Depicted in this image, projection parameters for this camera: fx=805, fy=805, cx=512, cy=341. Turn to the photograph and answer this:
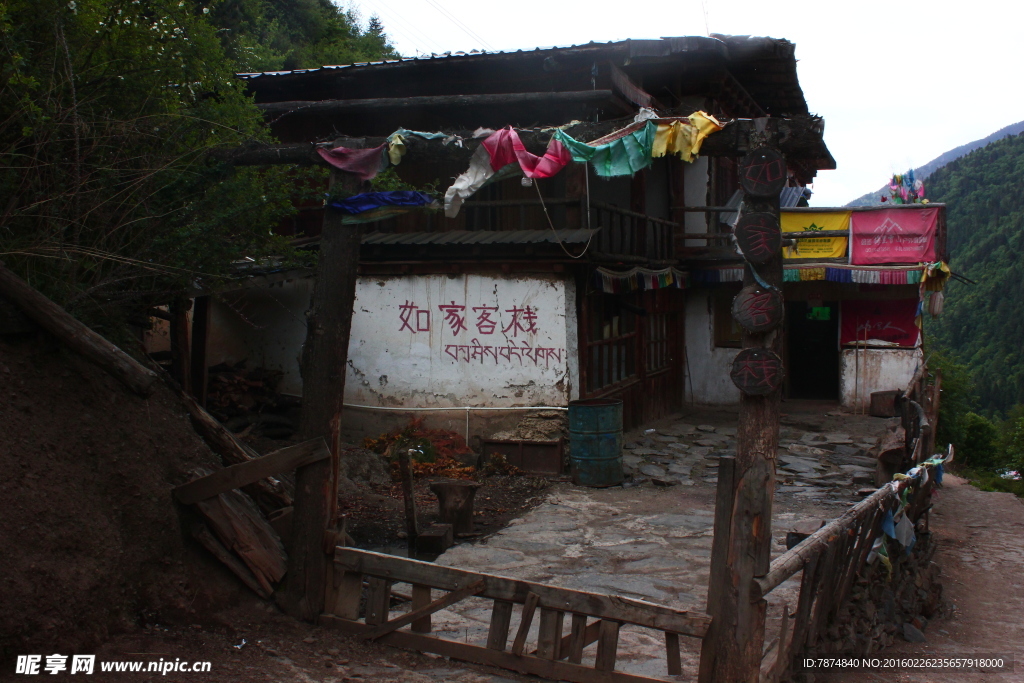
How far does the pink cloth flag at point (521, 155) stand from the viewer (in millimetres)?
6109

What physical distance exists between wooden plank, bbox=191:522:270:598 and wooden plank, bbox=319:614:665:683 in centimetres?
48

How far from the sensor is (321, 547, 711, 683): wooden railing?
4418 millimetres

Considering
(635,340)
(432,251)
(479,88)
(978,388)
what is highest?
(479,88)

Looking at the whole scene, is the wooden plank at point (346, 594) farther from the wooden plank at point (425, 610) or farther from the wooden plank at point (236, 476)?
the wooden plank at point (236, 476)

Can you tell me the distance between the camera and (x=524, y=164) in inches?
243

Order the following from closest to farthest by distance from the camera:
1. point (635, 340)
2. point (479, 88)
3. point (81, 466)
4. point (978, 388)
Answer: point (81, 466) < point (479, 88) < point (635, 340) < point (978, 388)

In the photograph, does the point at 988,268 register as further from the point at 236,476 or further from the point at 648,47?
the point at 236,476

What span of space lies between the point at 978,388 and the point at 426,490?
38.1 meters

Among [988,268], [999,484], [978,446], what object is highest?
[988,268]

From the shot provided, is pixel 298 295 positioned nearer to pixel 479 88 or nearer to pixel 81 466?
pixel 479 88

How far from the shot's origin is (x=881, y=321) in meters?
15.7

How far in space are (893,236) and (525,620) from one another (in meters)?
12.5

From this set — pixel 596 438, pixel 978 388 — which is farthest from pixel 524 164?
pixel 978 388

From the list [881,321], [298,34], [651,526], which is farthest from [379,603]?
[298,34]
